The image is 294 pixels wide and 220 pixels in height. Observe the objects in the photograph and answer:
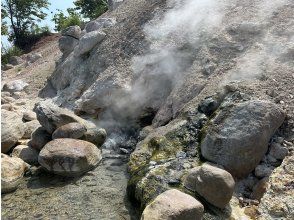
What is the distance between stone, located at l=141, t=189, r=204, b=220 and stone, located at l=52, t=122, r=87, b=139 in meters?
5.07

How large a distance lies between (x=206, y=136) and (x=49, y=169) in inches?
173

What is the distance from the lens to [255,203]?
346 inches

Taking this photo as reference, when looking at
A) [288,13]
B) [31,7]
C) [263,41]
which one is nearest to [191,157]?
[263,41]

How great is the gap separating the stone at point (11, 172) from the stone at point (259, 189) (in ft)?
19.6

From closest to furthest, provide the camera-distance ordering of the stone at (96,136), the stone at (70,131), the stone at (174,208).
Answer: the stone at (174,208) < the stone at (70,131) < the stone at (96,136)

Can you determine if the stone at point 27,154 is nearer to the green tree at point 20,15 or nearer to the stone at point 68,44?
the stone at point 68,44

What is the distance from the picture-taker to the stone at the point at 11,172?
1028 cm

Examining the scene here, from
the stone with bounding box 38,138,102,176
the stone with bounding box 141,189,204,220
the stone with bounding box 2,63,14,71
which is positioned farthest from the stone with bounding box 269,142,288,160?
the stone with bounding box 2,63,14,71

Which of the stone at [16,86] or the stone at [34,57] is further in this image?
the stone at [34,57]

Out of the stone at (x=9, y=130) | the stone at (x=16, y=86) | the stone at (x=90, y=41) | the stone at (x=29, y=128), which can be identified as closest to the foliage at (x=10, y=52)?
the stone at (x=16, y=86)

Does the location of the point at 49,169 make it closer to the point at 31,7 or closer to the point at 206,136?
the point at 206,136

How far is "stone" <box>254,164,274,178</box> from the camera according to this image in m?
9.41

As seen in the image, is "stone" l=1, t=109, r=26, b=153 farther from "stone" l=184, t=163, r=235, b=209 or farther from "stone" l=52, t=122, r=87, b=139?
"stone" l=184, t=163, r=235, b=209

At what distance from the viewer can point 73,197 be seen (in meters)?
9.83
